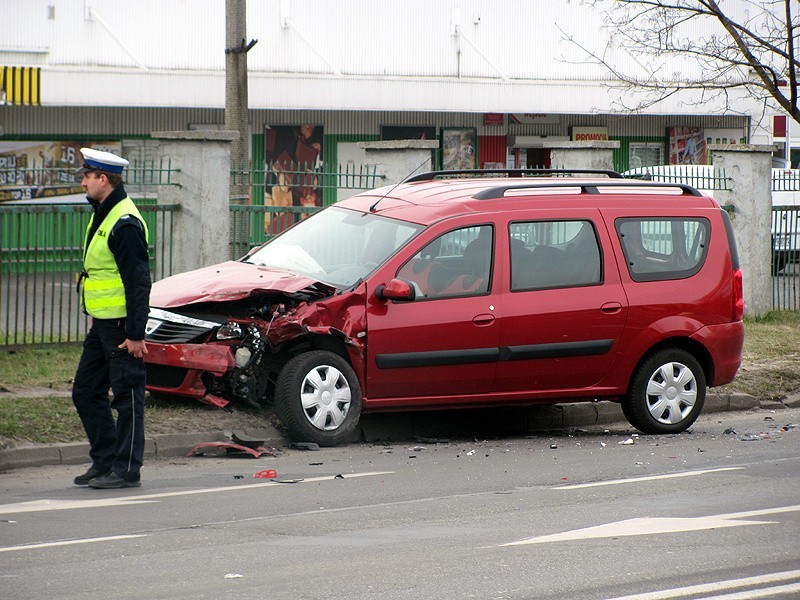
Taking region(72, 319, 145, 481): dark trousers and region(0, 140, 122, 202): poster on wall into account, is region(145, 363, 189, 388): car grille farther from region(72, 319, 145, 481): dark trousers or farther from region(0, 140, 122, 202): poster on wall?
region(0, 140, 122, 202): poster on wall

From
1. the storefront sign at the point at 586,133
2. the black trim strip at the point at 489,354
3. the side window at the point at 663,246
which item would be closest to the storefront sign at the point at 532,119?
the storefront sign at the point at 586,133

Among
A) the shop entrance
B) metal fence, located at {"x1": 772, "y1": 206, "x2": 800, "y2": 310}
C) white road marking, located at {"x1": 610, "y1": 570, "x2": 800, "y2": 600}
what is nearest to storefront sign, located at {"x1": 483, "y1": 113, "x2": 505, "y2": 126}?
the shop entrance

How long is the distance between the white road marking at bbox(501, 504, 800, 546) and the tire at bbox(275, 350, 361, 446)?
2.93 meters

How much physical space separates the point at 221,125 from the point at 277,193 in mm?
2115

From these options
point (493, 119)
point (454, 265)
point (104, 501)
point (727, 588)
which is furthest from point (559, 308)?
point (493, 119)

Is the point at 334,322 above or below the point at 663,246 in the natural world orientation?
below

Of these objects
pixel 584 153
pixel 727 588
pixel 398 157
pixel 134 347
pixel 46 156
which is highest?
pixel 46 156

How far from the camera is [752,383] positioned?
12.4 meters

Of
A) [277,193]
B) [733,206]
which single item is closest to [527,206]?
[733,206]

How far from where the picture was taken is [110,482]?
7.74 metres

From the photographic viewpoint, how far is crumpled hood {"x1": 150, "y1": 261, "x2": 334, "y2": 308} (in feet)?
30.3

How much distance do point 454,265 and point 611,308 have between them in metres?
1.27

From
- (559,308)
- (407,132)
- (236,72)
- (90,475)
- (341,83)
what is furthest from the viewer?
(407,132)

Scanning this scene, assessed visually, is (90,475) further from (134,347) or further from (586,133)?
(586,133)
